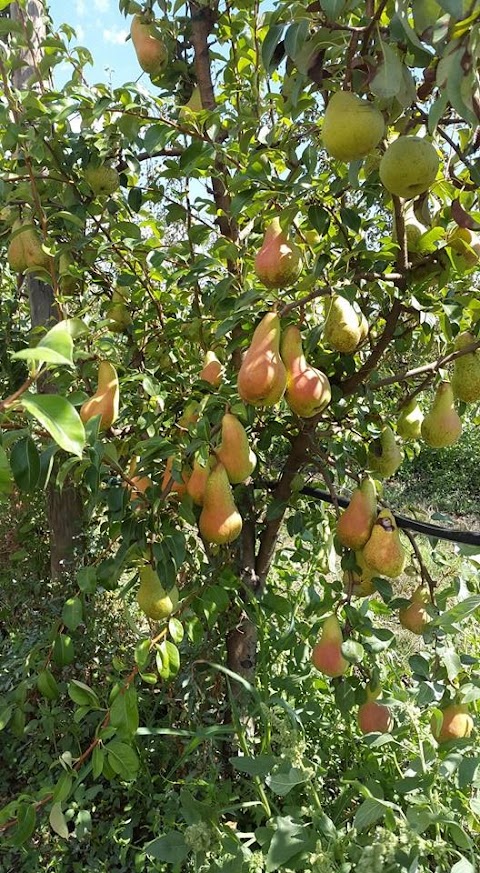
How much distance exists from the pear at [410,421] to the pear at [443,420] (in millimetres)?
96

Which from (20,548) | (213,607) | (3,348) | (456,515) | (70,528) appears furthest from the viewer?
(456,515)

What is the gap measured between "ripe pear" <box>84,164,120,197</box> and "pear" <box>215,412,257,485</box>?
0.52 m

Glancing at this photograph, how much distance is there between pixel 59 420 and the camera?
1.35 feet

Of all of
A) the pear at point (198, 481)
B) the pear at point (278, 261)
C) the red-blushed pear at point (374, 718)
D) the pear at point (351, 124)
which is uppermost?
the pear at point (351, 124)

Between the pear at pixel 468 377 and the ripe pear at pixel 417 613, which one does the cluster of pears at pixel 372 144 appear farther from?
the ripe pear at pixel 417 613

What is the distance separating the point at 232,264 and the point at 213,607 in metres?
0.64

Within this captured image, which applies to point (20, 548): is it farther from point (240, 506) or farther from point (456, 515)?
point (456, 515)

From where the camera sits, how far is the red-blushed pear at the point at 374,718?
107 centimetres

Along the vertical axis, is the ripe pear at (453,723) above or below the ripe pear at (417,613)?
below

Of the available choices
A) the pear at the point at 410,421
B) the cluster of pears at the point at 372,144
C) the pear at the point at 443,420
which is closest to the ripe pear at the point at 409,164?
the cluster of pears at the point at 372,144

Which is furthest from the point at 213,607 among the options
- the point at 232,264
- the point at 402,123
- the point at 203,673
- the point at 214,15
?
the point at 214,15

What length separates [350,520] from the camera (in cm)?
105

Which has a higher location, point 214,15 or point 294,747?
point 214,15

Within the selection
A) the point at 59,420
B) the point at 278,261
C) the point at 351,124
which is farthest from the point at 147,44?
the point at 59,420
